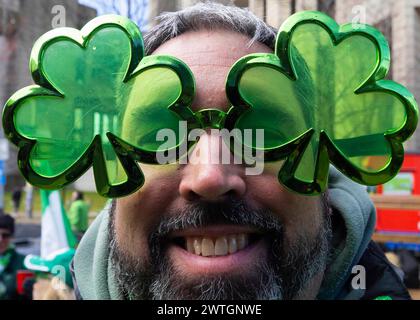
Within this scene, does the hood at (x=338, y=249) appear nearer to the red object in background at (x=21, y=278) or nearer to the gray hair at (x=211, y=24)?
the gray hair at (x=211, y=24)

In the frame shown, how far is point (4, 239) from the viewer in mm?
2301

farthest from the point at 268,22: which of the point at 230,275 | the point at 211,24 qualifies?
the point at 230,275

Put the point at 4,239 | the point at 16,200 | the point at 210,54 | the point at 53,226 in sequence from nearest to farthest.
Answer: the point at 210,54
the point at 53,226
the point at 4,239
the point at 16,200

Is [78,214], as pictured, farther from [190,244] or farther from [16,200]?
[190,244]

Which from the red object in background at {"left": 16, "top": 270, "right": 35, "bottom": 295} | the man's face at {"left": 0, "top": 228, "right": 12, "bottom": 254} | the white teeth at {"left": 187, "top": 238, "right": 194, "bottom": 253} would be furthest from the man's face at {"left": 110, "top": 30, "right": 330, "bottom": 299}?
the man's face at {"left": 0, "top": 228, "right": 12, "bottom": 254}

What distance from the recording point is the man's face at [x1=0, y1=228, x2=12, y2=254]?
2.29m

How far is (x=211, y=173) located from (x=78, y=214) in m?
1.46

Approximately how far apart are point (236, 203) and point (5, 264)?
1.82 metres

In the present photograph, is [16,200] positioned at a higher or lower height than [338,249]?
lower

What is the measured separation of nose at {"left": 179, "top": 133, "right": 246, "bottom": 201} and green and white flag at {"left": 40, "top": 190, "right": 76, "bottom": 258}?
146 cm

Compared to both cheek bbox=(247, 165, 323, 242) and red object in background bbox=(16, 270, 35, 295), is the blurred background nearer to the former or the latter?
red object in background bbox=(16, 270, 35, 295)

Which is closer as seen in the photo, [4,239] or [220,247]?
[220,247]

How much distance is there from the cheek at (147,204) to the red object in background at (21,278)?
150 cm

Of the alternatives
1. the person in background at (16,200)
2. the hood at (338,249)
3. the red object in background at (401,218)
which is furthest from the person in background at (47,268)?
the red object in background at (401,218)
